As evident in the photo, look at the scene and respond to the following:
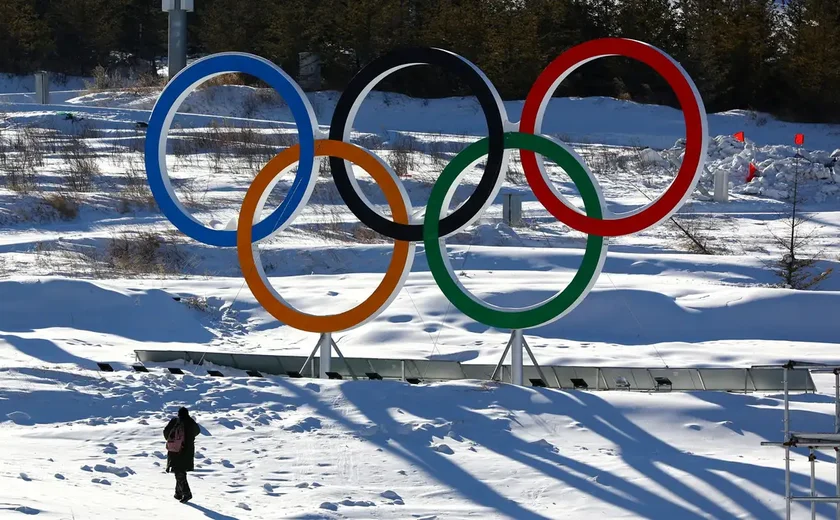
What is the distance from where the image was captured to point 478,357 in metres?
15.4

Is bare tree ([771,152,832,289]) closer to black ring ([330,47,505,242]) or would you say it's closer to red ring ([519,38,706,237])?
red ring ([519,38,706,237])

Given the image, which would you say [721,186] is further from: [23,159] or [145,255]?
[23,159]

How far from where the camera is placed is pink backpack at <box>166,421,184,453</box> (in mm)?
9453

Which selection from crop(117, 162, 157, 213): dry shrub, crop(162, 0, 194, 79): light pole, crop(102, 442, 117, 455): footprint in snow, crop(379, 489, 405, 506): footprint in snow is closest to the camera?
crop(379, 489, 405, 506): footprint in snow

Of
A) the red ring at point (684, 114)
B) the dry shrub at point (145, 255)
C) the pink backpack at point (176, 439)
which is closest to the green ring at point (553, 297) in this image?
the red ring at point (684, 114)

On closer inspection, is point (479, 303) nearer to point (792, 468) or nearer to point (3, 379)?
point (792, 468)

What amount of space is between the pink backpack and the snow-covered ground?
0.39 m

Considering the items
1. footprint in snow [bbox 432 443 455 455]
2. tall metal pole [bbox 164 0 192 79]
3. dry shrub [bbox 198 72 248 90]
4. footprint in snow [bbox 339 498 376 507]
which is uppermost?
tall metal pole [bbox 164 0 192 79]

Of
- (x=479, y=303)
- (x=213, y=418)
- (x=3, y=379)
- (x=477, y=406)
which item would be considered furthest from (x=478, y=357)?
(x=3, y=379)

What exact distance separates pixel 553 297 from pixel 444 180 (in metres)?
1.82

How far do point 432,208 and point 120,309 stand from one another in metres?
5.87

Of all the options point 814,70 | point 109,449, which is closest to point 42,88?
point 814,70

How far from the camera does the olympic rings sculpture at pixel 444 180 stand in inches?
493

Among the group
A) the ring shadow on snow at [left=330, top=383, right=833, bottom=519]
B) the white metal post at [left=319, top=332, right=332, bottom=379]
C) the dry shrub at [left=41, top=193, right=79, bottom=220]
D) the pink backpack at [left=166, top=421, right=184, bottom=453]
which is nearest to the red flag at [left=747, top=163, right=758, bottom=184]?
the dry shrub at [left=41, top=193, right=79, bottom=220]
